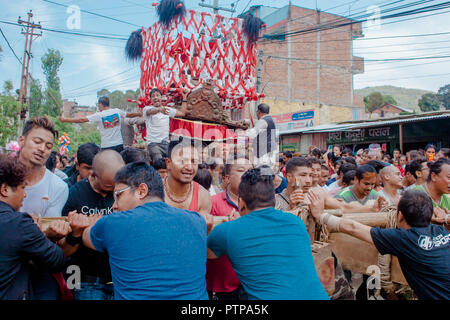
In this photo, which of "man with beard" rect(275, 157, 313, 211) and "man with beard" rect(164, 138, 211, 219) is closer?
"man with beard" rect(164, 138, 211, 219)

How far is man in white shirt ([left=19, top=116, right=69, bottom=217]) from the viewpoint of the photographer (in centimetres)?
261

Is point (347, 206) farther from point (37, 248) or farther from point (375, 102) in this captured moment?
point (375, 102)

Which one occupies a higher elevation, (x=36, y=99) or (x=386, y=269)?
(x=36, y=99)

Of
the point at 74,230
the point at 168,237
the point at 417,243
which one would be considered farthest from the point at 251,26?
the point at 168,237

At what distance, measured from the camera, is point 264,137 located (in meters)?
5.31

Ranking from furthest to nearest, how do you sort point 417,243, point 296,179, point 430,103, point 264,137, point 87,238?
point 430,103 → point 264,137 → point 296,179 → point 417,243 → point 87,238

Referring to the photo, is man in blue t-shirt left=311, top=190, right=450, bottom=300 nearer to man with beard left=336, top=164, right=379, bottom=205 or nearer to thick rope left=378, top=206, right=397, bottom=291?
thick rope left=378, top=206, right=397, bottom=291

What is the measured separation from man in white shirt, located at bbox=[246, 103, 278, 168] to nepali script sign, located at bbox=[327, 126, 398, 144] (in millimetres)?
9087

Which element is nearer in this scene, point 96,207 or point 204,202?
point 96,207

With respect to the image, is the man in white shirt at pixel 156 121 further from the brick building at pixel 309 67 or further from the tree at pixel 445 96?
the tree at pixel 445 96

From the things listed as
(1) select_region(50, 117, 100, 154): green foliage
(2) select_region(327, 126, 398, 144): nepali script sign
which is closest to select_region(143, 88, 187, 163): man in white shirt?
(2) select_region(327, 126, 398, 144): nepali script sign

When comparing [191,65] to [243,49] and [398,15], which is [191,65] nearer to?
[243,49]

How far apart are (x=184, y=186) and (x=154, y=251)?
1.30 metres

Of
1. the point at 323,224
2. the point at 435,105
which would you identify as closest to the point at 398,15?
the point at 323,224
